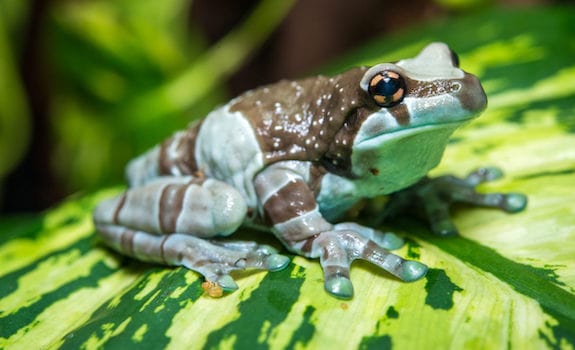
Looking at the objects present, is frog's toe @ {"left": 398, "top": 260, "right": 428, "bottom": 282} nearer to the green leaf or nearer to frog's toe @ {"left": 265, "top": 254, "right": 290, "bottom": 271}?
the green leaf

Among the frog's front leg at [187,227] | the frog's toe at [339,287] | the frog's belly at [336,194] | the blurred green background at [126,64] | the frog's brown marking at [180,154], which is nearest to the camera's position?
the frog's toe at [339,287]

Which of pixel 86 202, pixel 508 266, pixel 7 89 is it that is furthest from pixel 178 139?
pixel 7 89

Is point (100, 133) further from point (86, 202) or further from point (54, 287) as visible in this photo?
point (54, 287)

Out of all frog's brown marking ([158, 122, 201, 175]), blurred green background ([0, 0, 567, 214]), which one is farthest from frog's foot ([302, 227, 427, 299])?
blurred green background ([0, 0, 567, 214])

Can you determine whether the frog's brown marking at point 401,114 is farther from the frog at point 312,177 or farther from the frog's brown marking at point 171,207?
the frog's brown marking at point 171,207

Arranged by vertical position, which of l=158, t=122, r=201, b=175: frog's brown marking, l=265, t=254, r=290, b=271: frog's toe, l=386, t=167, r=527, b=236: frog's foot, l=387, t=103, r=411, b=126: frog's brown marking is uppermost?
l=158, t=122, r=201, b=175: frog's brown marking

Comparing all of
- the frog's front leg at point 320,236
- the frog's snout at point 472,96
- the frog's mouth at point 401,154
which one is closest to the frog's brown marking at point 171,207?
the frog's front leg at point 320,236

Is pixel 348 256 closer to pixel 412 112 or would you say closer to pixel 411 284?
pixel 411 284
